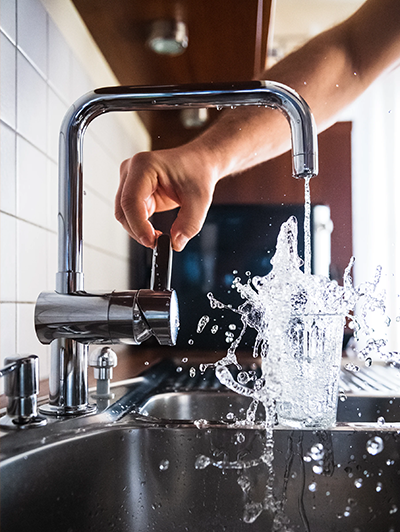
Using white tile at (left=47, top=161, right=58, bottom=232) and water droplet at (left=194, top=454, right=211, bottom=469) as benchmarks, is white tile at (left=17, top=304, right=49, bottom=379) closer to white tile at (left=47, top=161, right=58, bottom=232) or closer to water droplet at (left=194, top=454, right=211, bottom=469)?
white tile at (left=47, top=161, right=58, bottom=232)

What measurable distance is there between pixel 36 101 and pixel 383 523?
687 millimetres

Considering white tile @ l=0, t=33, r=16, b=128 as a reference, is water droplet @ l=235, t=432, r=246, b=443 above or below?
below

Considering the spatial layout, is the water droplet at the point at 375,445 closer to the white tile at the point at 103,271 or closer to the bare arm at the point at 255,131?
Result: the bare arm at the point at 255,131

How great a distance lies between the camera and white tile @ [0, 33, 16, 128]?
662 millimetres

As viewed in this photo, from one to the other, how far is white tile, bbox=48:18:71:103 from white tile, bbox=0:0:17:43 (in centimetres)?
12

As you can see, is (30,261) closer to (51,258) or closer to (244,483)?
(51,258)

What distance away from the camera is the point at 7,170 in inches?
26.3

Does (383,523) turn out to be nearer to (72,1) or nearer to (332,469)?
(332,469)

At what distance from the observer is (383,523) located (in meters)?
0.53

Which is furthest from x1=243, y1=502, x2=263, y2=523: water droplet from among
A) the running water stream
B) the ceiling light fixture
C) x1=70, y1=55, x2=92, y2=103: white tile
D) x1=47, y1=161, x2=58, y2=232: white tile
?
the ceiling light fixture

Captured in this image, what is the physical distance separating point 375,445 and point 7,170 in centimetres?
53

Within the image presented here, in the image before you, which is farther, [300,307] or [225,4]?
[225,4]

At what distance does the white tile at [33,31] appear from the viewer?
72cm

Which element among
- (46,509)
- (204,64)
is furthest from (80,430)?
(204,64)
